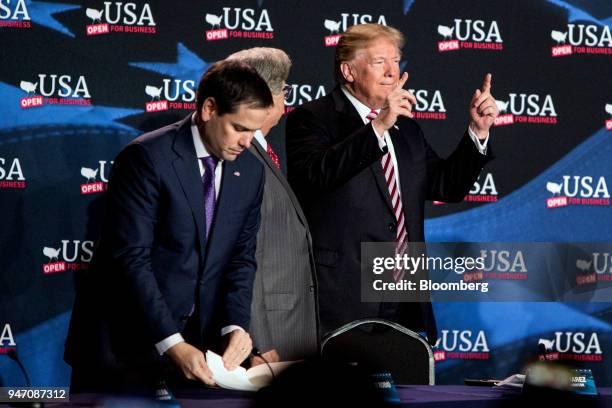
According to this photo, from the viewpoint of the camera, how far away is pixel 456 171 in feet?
12.8

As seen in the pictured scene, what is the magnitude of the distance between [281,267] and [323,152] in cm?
48

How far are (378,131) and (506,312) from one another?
2117mm

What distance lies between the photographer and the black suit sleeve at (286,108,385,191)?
3.57 m

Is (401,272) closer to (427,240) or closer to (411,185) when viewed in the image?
(411,185)

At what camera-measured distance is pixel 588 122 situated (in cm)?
537

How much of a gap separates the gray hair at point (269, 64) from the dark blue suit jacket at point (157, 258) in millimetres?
731

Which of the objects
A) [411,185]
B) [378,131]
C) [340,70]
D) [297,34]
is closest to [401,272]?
[411,185]

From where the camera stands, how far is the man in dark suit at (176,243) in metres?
2.67

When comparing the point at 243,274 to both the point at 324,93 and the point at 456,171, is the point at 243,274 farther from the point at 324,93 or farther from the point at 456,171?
the point at 324,93

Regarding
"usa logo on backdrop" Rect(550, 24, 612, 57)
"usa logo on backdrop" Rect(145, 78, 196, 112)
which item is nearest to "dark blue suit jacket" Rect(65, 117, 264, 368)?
"usa logo on backdrop" Rect(145, 78, 196, 112)

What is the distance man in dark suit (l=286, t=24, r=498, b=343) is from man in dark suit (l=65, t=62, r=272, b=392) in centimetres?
87

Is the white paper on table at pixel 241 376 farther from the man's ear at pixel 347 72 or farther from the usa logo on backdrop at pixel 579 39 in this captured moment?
the usa logo on backdrop at pixel 579 39

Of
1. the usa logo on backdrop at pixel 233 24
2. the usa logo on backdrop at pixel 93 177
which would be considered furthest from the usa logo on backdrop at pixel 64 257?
the usa logo on backdrop at pixel 233 24

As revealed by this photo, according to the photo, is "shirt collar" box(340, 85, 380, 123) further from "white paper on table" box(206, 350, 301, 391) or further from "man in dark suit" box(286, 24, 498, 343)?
"white paper on table" box(206, 350, 301, 391)
